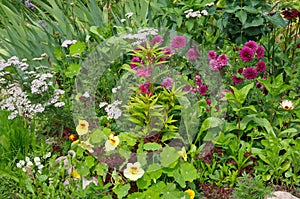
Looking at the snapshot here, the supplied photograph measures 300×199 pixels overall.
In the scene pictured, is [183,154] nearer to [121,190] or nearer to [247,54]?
[121,190]

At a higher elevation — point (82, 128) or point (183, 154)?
point (82, 128)

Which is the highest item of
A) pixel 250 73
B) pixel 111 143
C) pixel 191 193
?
pixel 250 73

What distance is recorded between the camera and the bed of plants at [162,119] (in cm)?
268

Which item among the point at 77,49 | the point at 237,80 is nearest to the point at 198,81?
the point at 237,80

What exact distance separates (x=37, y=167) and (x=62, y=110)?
44 centimetres

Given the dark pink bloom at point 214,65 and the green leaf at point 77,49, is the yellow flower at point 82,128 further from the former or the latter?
the dark pink bloom at point 214,65

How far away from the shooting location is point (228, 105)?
3.11 meters

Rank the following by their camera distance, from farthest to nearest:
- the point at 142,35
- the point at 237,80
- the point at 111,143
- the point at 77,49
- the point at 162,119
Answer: the point at 77,49 → the point at 142,35 → the point at 237,80 → the point at 162,119 → the point at 111,143

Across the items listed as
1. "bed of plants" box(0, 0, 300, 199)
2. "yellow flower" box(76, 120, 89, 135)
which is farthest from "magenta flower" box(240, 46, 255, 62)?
"yellow flower" box(76, 120, 89, 135)

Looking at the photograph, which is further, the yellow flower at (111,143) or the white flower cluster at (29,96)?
the white flower cluster at (29,96)

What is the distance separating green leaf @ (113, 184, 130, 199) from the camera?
8.34ft

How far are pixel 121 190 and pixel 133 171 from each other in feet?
0.40

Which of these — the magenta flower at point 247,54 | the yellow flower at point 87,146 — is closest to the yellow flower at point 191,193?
the yellow flower at point 87,146

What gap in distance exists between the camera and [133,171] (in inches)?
102
